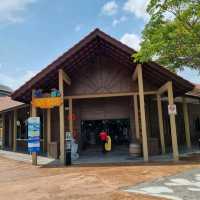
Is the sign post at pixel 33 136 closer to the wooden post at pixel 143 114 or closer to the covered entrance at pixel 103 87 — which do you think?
the covered entrance at pixel 103 87

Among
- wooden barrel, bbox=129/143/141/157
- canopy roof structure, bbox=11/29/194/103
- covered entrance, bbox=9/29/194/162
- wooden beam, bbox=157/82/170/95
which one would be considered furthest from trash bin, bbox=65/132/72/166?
wooden beam, bbox=157/82/170/95

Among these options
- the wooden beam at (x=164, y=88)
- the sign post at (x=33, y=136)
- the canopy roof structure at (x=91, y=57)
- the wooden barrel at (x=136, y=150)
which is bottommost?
the wooden barrel at (x=136, y=150)

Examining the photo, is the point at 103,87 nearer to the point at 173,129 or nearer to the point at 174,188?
the point at 173,129

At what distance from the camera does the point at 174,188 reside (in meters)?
7.52

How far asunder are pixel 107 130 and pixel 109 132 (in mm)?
398

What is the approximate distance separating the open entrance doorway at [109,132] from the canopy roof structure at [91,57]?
5215 millimetres

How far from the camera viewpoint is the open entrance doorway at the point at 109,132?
19516 mm

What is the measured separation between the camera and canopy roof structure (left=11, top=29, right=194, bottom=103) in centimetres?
1334

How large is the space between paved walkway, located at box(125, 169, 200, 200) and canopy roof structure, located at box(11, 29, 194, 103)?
620cm

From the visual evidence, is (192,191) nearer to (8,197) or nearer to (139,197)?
(139,197)

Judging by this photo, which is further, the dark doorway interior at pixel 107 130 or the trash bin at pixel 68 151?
the dark doorway interior at pixel 107 130

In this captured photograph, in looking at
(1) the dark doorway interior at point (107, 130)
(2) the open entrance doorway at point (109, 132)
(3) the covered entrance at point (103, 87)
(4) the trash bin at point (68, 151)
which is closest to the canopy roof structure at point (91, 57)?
(3) the covered entrance at point (103, 87)

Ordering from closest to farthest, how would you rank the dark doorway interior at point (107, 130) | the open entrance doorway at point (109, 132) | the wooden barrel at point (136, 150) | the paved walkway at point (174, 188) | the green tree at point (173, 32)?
1. the paved walkway at point (174, 188)
2. the green tree at point (173, 32)
3. the wooden barrel at point (136, 150)
4. the open entrance doorway at point (109, 132)
5. the dark doorway interior at point (107, 130)

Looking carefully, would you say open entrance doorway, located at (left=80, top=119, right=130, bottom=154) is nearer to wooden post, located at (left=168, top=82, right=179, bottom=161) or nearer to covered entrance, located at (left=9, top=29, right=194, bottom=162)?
covered entrance, located at (left=9, top=29, right=194, bottom=162)
